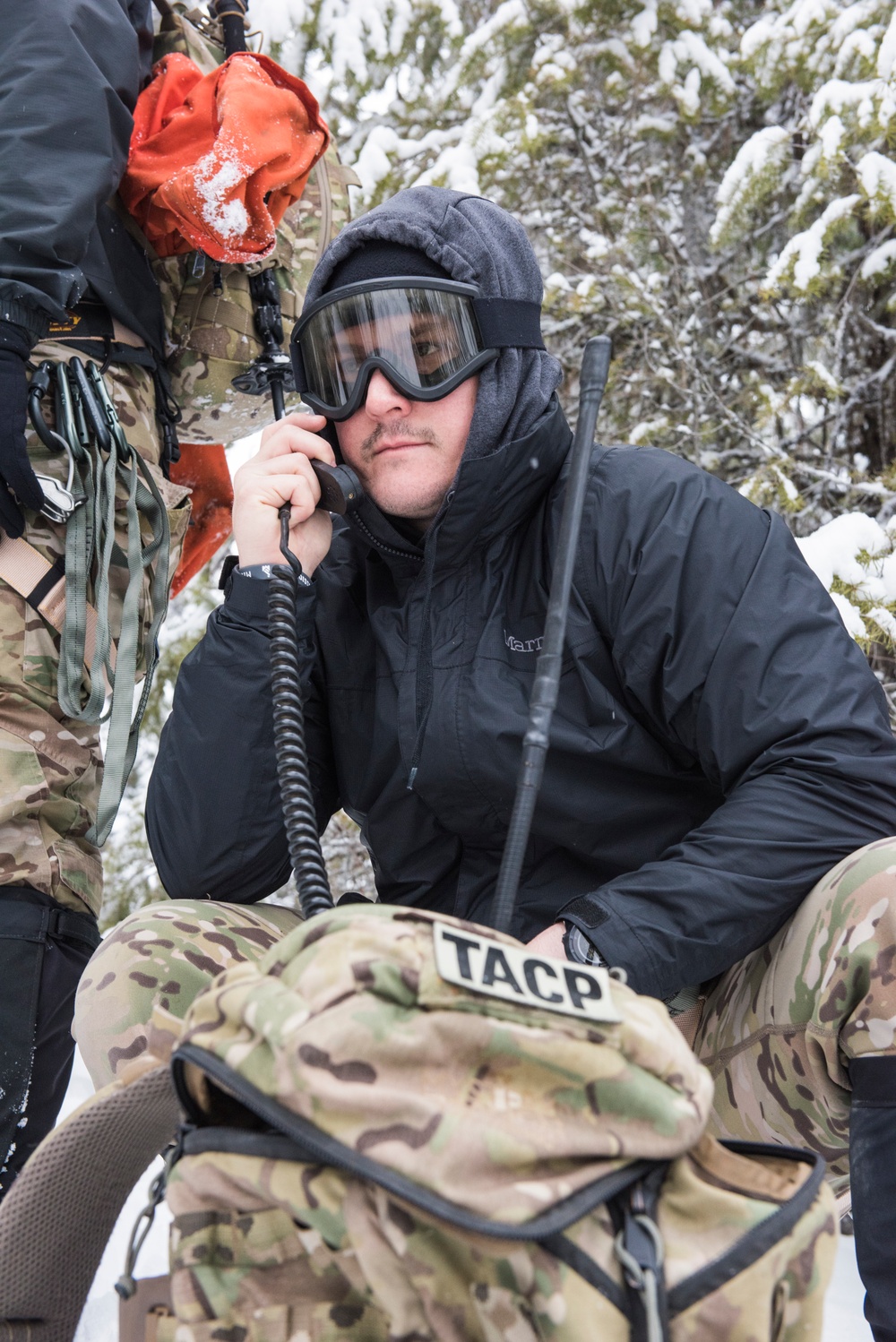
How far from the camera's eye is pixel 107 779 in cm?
240

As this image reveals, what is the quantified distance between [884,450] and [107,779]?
2994 millimetres

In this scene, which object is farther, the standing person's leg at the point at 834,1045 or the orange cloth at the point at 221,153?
the orange cloth at the point at 221,153

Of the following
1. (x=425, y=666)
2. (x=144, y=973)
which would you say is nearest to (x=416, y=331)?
(x=425, y=666)

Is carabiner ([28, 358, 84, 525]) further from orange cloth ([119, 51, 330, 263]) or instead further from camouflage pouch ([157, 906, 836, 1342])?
camouflage pouch ([157, 906, 836, 1342])

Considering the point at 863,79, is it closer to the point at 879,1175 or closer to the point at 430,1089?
the point at 879,1175

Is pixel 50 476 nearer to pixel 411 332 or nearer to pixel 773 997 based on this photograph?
pixel 411 332

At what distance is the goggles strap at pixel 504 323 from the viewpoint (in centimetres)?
220

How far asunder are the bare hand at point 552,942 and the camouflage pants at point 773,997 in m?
0.32

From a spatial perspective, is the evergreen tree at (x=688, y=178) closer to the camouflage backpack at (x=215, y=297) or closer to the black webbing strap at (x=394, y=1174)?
the camouflage backpack at (x=215, y=297)

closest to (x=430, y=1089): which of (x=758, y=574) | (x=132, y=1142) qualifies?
(x=132, y=1142)

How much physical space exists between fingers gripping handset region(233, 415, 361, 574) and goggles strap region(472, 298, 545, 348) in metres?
0.37

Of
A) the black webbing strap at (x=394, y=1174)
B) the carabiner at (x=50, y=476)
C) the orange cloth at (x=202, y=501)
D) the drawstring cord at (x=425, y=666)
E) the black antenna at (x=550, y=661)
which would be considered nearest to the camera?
the black webbing strap at (x=394, y=1174)

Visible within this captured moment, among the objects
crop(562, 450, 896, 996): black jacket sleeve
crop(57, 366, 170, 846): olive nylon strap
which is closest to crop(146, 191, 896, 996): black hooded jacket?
crop(562, 450, 896, 996): black jacket sleeve

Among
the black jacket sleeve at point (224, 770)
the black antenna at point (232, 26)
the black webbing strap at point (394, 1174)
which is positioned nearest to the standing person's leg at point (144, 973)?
the black jacket sleeve at point (224, 770)
